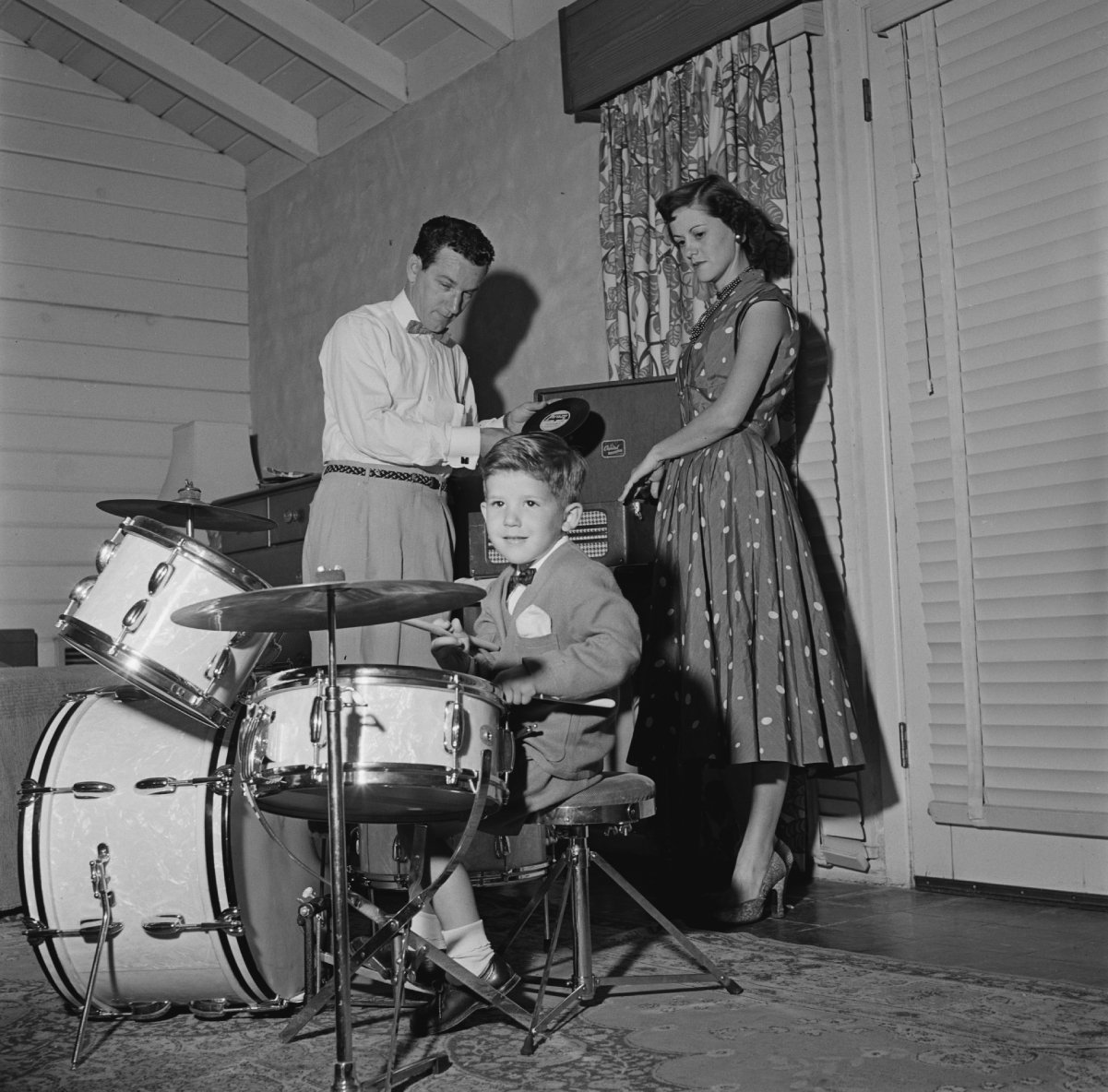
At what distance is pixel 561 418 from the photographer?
329 centimetres

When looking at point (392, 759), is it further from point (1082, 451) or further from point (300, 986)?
point (1082, 451)

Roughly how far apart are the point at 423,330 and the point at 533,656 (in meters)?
1.41

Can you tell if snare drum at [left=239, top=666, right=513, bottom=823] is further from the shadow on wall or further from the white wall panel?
the white wall panel

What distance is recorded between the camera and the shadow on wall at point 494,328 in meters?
4.60

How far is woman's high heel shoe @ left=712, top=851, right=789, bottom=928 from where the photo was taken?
293 cm

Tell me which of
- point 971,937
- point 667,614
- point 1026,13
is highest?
point 1026,13

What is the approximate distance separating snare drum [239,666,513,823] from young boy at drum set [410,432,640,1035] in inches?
7.8

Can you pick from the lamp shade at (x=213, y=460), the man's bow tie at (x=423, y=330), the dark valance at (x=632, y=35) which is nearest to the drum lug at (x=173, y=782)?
the man's bow tie at (x=423, y=330)

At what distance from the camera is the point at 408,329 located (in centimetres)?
338

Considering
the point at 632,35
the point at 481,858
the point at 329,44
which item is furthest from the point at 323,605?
the point at 329,44

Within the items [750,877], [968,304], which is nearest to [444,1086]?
[750,877]

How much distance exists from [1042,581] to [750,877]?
3.28ft

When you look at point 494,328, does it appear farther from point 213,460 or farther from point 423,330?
point 213,460

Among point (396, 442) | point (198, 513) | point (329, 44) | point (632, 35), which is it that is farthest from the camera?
point (329, 44)
